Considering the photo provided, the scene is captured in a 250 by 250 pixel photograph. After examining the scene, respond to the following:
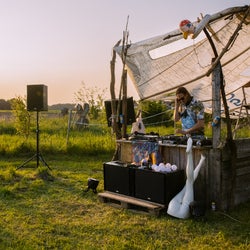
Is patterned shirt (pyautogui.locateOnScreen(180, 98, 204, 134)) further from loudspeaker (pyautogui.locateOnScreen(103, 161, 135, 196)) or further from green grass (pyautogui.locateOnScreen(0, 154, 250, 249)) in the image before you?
green grass (pyautogui.locateOnScreen(0, 154, 250, 249))

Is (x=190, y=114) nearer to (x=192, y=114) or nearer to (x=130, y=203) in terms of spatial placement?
(x=192, y=114)

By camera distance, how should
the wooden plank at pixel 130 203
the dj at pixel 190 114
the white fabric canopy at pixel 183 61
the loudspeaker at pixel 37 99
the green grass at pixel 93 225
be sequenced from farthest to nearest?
the loudspeaker at pixel 37 99
the white fabric canopy at pixel 183 61
the dj at pixel 190 114
the wooden plank at pixel 130 203
the green grass at pixel 93 225

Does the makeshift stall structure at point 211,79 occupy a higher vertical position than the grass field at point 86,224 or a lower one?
higher

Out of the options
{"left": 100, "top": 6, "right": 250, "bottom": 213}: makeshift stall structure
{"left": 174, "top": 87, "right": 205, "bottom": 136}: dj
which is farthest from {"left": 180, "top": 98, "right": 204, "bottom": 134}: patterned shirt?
{"left": 100, "top": 6, "right": 250, "bottom": 213}: makeshift stall structure

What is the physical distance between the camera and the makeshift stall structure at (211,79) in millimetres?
4359

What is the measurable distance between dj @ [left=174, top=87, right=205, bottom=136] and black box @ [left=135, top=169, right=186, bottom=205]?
22.3 inches

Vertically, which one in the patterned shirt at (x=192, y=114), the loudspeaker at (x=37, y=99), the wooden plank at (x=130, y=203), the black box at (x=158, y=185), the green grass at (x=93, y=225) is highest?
the loudspeaker at (x=37, y=99)

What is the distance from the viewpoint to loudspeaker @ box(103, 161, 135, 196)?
15.7 feet

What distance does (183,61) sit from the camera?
6.26m

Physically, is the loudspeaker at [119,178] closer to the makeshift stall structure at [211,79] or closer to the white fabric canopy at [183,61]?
the makeshift stall structure at [211,79]

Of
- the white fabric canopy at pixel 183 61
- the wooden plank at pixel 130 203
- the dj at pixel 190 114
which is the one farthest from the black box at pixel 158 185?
the white fabric canopy at pixel 183 61

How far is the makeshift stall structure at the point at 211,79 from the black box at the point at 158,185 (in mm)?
252

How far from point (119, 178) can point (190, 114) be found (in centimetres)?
126

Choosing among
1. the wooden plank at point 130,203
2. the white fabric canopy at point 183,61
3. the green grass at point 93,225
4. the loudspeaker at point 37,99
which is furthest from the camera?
the loudspeaker at point 37,99
